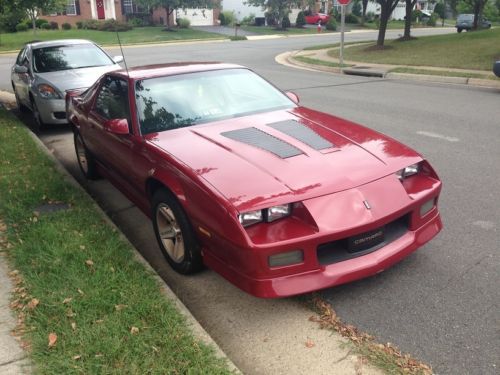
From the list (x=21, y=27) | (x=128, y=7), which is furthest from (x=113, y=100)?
(x=128, y=7)

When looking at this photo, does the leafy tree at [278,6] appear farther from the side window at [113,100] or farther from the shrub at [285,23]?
the side window at [113,100]

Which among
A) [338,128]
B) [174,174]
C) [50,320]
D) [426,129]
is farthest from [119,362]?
[426,129]

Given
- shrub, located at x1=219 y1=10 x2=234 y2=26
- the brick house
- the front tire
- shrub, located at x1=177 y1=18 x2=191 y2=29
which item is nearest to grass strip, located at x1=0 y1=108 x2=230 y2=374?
the front tire

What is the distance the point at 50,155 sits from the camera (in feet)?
21.7

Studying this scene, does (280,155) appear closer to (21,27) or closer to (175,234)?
(175,234)

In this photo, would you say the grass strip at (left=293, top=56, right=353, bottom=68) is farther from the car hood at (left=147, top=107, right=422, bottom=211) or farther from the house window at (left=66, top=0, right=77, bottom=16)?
the house window at (left=66, top=0, right=77, bottom=16)

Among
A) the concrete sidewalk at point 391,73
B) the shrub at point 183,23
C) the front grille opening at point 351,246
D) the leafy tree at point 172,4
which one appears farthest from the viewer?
the shrub at point 183,23

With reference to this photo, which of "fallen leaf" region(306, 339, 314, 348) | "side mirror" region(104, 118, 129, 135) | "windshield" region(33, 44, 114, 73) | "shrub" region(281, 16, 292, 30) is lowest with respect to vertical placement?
"fallen leaf" region(306, 339, 314, 348)

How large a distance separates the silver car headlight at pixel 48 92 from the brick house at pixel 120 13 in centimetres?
3725

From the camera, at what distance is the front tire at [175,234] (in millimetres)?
3398

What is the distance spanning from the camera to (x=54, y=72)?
896 cm

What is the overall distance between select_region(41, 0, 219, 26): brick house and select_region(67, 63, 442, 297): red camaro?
42053 mm

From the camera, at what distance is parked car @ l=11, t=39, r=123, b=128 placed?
8430 mm

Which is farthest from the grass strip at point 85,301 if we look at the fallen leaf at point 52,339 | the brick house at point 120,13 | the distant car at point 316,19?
the distant car at point 316,19
